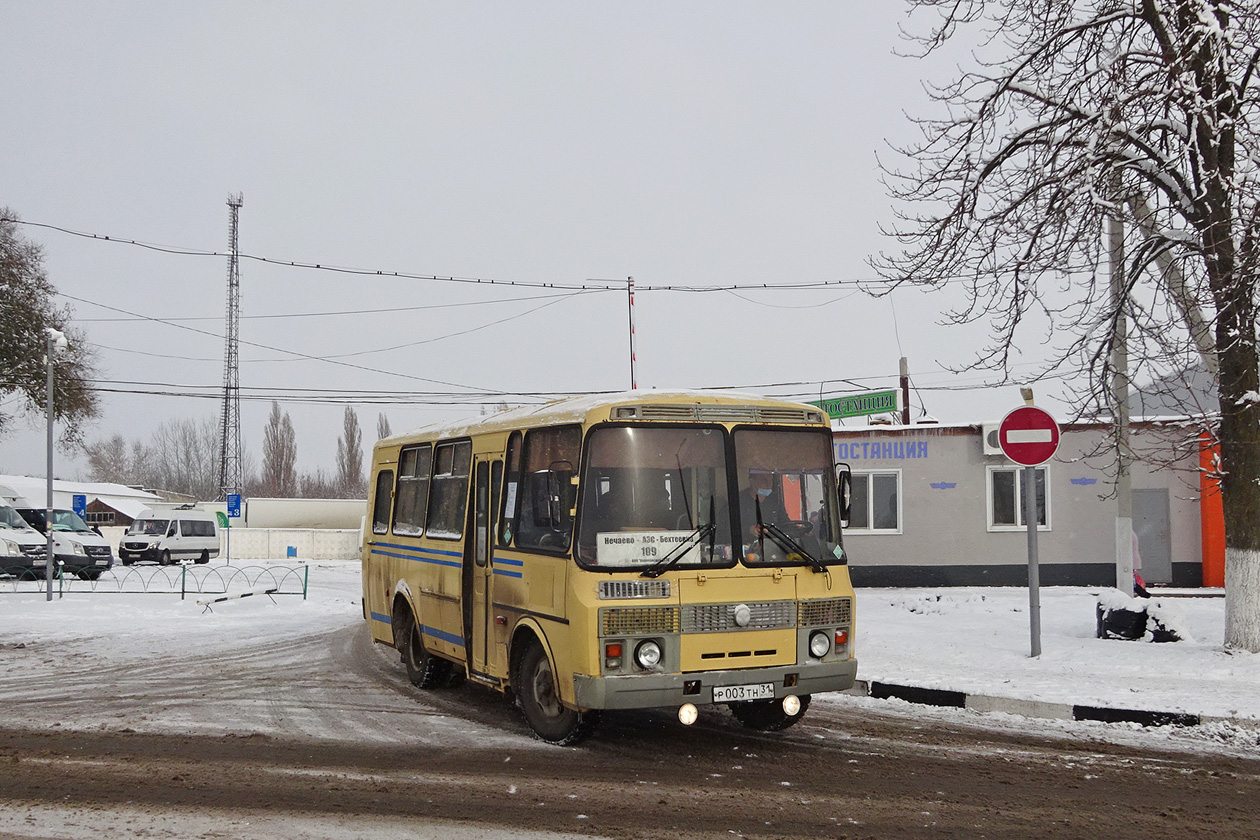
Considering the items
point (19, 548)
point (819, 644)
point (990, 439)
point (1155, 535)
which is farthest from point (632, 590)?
point (19, 548)

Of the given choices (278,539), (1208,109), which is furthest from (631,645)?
(278,539)

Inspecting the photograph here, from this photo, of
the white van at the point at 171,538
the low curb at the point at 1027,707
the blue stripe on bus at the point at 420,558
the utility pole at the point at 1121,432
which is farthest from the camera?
the white van at the point at 171,538

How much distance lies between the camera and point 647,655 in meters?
7.34

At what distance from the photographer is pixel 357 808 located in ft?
20.4

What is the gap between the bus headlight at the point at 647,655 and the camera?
24.1 feet

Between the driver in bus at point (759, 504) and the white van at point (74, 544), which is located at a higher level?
the driver in bus at point (759, 504)

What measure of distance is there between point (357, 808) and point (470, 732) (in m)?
2.44

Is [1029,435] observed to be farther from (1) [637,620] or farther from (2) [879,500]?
(2) [879,500]

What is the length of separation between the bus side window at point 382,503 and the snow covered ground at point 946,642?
10.5 ft

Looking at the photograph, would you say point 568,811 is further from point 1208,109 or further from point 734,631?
point 1208,109

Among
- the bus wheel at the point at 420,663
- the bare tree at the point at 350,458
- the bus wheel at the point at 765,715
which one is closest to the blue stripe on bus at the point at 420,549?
the bus wheel at the point at 420,663

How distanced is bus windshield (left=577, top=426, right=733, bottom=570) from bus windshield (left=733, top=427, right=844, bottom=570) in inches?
7.6

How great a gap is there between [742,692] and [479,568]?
2.79m

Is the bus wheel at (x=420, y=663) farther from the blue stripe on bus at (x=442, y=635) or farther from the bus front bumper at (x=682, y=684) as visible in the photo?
the bus front bumper at (x=682, y=684)
